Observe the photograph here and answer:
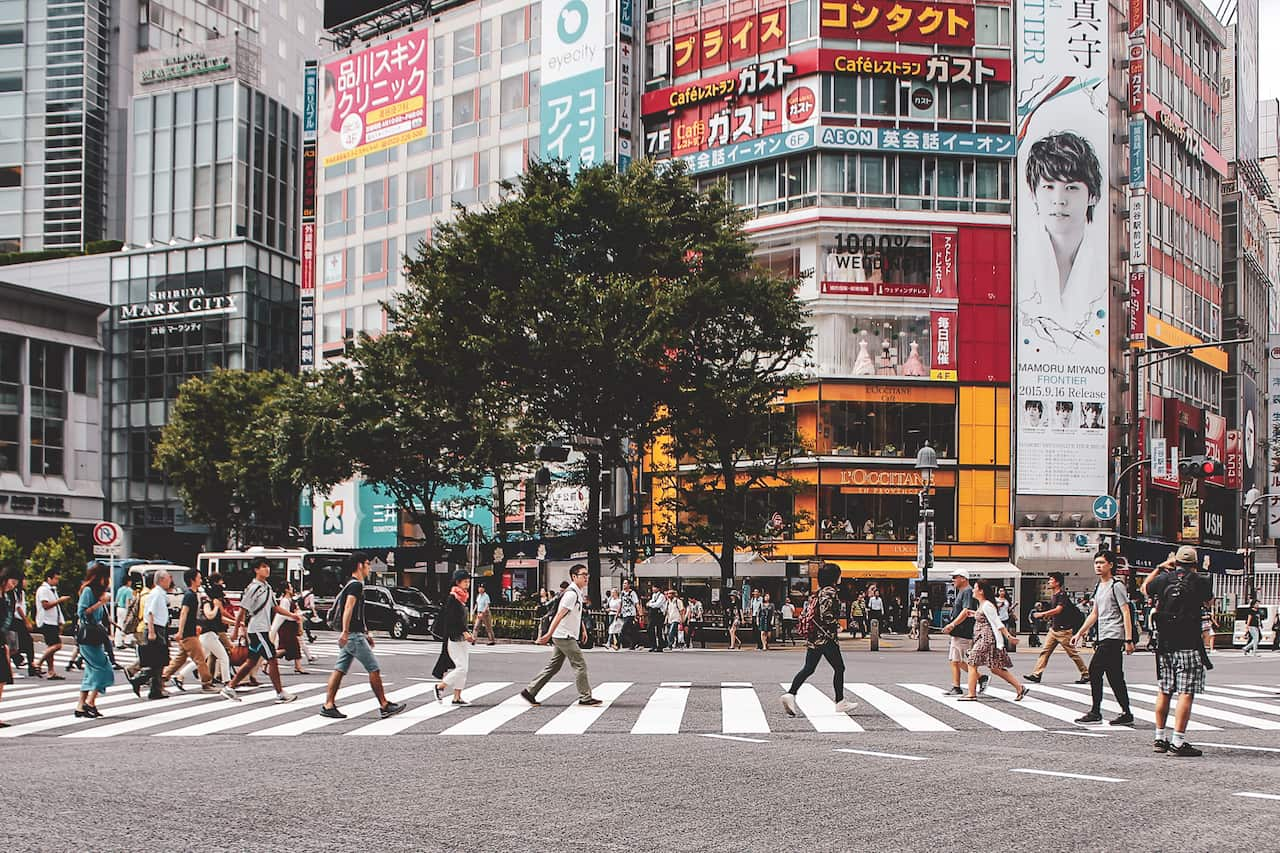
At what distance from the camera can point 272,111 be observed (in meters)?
86.8

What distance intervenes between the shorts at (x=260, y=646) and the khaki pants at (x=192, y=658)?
64 cm

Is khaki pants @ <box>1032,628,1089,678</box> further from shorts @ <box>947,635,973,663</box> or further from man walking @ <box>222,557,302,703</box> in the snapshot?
man walking @ <box>222,557,302,703</box>

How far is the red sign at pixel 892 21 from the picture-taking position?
5341 cm

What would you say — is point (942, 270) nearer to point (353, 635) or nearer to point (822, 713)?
point (822, 713)

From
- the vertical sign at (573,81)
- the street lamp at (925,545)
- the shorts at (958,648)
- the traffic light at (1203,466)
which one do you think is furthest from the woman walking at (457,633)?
the vertical sign at (573,81)

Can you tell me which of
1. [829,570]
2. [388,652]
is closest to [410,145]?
[388,652]

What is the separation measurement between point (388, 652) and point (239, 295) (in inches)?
2007

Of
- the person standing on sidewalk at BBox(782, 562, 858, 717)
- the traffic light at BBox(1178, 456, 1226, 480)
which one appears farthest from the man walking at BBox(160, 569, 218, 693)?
the traffic light at BBox(1178, 456, 1226, 480)

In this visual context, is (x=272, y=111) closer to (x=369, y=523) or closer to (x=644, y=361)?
(x=369, y=523)

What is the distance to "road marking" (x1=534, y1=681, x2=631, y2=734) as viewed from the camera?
48.4 feet

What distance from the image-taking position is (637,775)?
10812 millimetres

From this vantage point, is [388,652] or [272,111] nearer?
[388,652]

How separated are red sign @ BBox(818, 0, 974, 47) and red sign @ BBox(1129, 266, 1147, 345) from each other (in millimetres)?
11573

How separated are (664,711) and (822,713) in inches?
73.5
